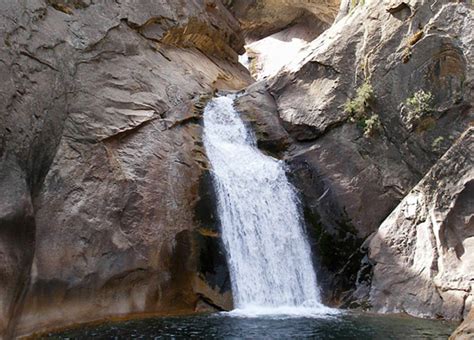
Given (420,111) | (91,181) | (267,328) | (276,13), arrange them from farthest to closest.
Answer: (276,13), (420,111), (91,181), (267,328)

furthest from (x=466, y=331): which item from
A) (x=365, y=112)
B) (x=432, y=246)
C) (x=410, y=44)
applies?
(x=410, y=44)

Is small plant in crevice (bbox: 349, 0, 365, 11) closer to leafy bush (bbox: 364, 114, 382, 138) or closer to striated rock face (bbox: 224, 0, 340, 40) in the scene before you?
leafy bush (bbox: 364, 114, 382, 138)

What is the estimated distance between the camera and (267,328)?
37.5 ft

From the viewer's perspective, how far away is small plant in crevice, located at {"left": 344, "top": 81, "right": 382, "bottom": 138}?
17.5 metres

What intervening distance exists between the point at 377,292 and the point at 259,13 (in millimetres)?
22500

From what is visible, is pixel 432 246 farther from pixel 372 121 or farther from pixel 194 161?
pixel 194 161

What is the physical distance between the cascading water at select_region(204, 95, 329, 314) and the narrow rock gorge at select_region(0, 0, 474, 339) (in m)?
0.42

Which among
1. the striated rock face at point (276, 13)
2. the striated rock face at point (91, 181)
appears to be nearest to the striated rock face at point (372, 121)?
the striated rock face at point (91, 181)

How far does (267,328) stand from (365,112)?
357 inches

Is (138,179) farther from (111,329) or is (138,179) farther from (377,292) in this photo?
(377,292)

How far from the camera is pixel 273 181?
666 inches

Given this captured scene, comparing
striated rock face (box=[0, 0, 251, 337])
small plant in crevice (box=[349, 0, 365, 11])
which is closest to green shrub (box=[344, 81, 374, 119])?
small plant in crevice (box=[349, 0, 365, 11])

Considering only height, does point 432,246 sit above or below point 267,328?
above

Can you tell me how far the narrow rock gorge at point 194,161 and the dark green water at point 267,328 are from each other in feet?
3.46
